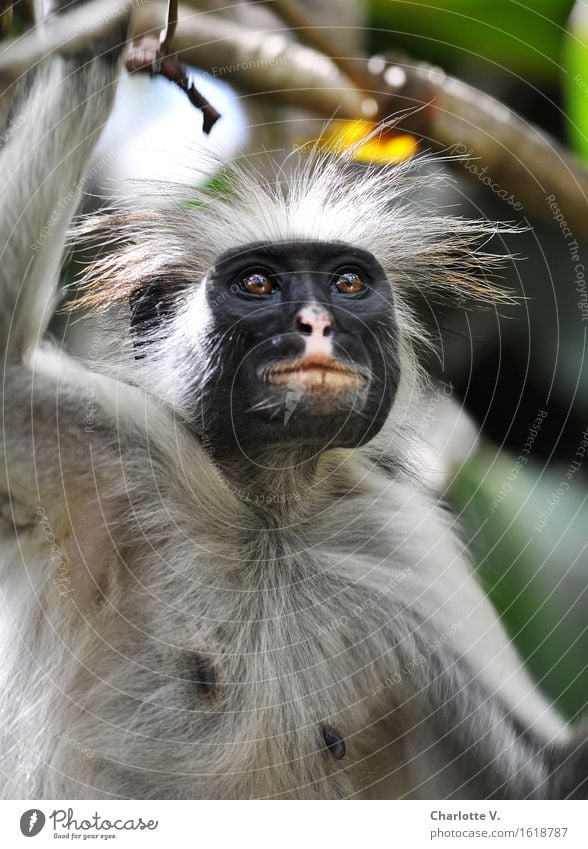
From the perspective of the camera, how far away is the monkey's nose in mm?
1376

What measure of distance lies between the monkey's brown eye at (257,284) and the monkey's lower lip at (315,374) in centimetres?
15

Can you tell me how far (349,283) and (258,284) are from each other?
0.49ft

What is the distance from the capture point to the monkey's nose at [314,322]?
1376 millimetres

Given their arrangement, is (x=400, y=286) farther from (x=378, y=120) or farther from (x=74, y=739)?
(x=74, y=739)

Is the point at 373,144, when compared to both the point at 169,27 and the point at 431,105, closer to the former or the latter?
the point at 431,105

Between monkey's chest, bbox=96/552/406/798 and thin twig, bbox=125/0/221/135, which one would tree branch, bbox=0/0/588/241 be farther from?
monkey's chest, bbox=96/552/406/798

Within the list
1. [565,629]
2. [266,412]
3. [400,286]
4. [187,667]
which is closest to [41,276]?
[266,412]

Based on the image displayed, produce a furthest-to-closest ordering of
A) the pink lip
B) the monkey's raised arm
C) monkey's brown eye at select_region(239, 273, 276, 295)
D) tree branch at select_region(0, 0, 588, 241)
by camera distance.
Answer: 1. tree branch at select_region(0, 0, 588, 241)
2. monkey's brown eye at select_region(239, 273, 276, 295)
3. the pink lip
4. the monkey's raised arm

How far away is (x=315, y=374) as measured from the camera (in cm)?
138

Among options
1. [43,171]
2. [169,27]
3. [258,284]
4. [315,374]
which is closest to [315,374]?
[315,374]

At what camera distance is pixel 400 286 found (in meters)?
1.86

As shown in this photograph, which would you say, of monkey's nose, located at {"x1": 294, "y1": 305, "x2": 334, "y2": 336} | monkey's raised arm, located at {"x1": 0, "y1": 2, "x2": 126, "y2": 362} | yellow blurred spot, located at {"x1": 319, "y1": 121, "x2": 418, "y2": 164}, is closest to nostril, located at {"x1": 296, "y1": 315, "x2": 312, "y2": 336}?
monkey's nose, located at {"x1": 294, "y1": 305, "x2": 334, "y2": 336}

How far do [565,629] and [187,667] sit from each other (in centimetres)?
76
